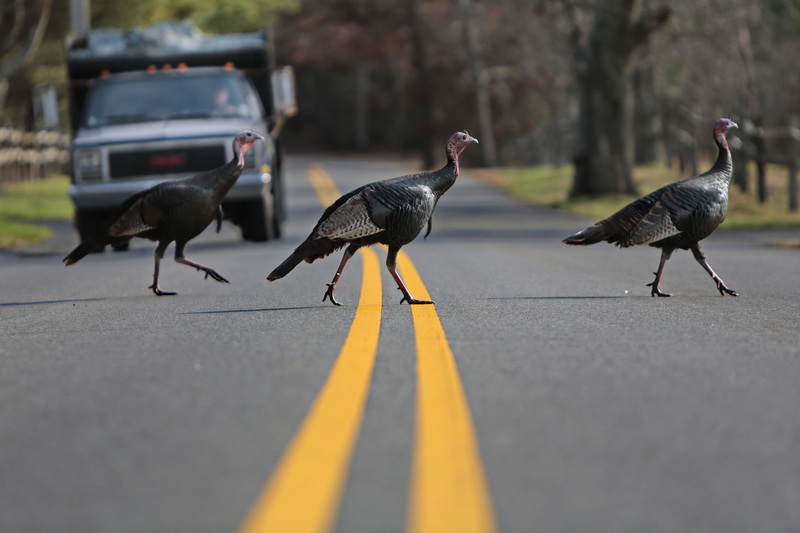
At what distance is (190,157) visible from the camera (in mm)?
17234

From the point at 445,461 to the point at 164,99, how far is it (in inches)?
574

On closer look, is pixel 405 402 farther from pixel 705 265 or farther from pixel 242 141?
pixel 242 141

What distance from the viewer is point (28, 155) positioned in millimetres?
42812

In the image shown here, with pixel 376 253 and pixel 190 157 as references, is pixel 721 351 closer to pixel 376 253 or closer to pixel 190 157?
pixel 376 253

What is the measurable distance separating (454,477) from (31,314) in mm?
6077

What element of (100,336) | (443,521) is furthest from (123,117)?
(443,521)

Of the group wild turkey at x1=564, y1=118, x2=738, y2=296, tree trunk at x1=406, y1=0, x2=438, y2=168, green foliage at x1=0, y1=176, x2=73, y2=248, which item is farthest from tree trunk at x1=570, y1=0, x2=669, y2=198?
tree trunk at x1=406, y1=0, x2=438, y2=168

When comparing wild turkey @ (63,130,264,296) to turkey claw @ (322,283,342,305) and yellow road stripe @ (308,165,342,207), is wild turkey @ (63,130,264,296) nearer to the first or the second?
turkey claw @ (322,283,342,305)

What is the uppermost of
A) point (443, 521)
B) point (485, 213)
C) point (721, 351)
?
point (443, 521)

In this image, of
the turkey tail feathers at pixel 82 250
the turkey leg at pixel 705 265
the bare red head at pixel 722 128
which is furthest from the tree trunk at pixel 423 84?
the turkey leg at pixel 705 265

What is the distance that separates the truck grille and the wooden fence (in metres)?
17.6

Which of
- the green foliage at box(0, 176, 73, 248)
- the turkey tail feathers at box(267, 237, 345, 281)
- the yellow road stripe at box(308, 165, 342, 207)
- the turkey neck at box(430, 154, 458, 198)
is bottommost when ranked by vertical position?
the yellow road stripe at box(308, 165, 342, 207)

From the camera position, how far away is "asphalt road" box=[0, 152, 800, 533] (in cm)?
389

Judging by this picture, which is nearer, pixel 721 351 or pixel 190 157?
pixel 721 351
